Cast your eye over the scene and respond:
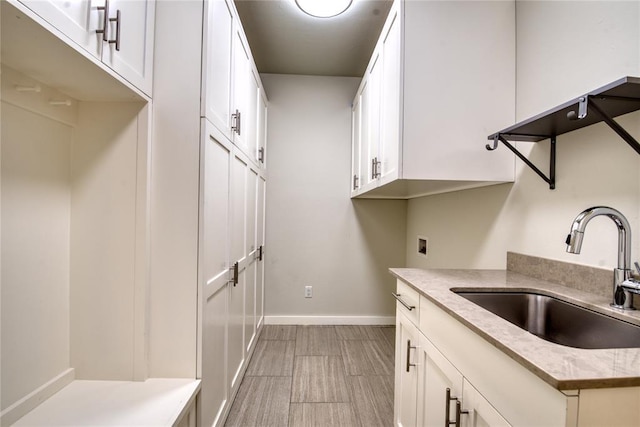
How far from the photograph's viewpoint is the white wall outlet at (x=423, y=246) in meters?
2.73

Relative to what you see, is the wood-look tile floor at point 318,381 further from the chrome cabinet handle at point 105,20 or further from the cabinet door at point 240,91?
the chrome cabinet handle at point 105,20

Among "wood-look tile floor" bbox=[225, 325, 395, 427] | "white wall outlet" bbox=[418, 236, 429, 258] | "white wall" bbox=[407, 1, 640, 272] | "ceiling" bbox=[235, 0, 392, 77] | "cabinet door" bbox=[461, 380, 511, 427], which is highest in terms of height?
"ceiling" bbox=[235, 0, 392, 77]

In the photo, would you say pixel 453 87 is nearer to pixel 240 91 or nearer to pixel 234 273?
pixel 240 91

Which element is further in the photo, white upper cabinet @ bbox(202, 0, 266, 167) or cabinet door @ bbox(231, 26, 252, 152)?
cabinet door @ bbox(231, 26, 252, 152)

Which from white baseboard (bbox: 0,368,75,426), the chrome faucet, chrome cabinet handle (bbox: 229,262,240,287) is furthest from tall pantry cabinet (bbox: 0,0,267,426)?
the chrome faucet

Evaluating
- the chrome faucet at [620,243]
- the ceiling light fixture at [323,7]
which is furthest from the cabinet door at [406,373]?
the ceiling light fixture at [323,7]

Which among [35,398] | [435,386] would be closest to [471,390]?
[435,386]

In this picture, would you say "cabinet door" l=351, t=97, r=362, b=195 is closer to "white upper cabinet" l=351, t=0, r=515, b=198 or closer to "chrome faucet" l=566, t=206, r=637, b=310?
"white upper cabinet" l=351, t=0, r=515, b=198

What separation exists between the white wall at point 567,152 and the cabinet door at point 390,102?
0.60 meters

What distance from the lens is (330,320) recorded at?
10.7ft

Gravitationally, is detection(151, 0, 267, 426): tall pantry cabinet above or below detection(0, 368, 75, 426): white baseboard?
above

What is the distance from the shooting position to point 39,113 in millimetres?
1141

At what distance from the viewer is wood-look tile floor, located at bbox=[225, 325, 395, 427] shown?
70.2 inches

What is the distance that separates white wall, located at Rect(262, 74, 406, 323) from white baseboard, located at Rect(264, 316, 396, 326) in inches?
0.4
